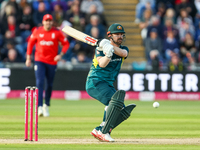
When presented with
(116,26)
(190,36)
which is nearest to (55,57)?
(116,26)

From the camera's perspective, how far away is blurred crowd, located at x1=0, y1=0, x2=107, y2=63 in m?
16.0

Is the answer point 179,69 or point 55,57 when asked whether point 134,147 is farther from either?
point 179,69

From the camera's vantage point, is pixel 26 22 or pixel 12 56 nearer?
pixel 12 56

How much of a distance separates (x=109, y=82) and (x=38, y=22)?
10013 millimetres

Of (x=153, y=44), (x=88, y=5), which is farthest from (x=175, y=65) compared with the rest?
(x=88, y=5)

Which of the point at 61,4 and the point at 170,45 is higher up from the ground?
the point at 61,4

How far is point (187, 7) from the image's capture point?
19.0 meters

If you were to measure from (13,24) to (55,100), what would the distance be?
3063 mm

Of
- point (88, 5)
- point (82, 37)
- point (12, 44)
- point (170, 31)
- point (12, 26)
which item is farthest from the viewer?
point (88, 5)

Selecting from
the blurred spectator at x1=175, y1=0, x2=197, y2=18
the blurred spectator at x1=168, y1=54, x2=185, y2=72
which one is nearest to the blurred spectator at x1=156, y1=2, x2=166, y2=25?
the blurred spectator at x1=175, y1=0, x2=197, y2=18

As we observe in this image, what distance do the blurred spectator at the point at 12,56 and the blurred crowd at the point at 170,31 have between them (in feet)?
13.7

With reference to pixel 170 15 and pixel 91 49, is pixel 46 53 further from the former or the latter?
pixel 170 15

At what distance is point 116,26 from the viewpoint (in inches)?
274

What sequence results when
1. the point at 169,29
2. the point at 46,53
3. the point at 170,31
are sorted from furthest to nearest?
the point at 169,29 < the point at 170,31 < the point at 46,53
